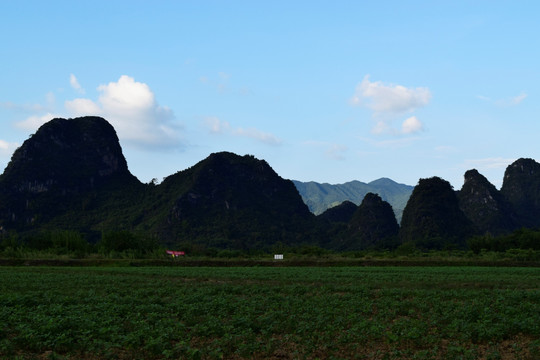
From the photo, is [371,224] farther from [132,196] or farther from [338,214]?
[132,196]

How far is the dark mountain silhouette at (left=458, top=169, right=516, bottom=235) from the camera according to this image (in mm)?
106306

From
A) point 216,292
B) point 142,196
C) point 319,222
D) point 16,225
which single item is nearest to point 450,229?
point 319,222

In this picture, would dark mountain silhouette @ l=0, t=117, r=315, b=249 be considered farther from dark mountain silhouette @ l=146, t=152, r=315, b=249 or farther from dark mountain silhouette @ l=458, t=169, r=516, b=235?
dark mountain silhouette @ l=458, t=169, r=516, b=235

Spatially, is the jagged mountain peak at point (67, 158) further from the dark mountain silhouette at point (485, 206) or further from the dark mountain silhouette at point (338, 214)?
the dark mountain silhouette at point (485, 206)

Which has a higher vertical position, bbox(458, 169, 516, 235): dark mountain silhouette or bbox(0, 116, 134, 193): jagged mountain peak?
bbox(0, 116, 134, 193): jagged mountain peak

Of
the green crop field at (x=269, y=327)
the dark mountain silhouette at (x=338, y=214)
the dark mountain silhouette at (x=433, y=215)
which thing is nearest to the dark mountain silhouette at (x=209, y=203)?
the dark mountain silhouette at (x=433, y=215)

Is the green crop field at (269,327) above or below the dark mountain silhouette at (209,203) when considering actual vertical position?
below

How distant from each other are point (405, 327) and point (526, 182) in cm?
14214

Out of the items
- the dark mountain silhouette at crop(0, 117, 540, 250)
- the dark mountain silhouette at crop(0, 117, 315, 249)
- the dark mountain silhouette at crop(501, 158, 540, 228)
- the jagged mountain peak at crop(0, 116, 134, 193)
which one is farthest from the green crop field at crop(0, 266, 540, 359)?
the dark mountain silhouette at crop(501, 158, 540, 228)

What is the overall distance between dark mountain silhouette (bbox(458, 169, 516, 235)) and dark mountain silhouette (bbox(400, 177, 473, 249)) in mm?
14145

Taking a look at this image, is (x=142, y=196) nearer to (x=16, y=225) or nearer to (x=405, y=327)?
(x=16, y=225)

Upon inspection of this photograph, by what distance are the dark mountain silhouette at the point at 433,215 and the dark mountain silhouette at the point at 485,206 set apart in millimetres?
14145

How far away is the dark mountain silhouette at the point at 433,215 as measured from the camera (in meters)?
90.1

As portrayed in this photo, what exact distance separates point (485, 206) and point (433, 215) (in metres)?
28.0
